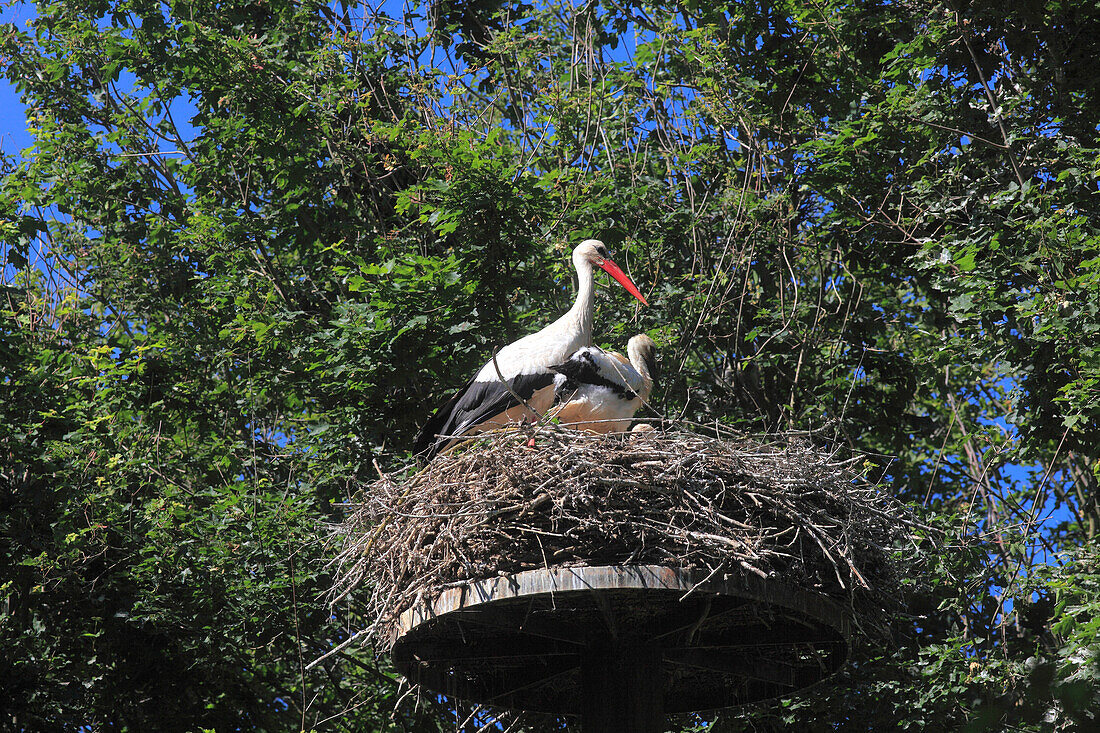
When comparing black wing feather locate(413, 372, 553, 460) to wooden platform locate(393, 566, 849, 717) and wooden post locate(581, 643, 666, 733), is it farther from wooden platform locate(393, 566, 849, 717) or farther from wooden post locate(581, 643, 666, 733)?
wooden post locate(581, 643, 666, 733)

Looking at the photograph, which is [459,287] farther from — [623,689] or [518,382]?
[623,689]

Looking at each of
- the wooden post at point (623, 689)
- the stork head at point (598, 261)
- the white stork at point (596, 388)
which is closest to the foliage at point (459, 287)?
the stork head at point (598, 261)

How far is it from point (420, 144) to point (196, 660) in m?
4.37

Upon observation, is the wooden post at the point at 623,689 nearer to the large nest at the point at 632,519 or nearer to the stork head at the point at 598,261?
the large nest at the point at 632,519

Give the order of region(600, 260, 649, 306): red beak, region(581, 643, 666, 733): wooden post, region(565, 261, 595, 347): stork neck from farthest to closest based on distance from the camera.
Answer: region(600, 260, 649, 306): red beak, region(565, 261, 595, 347): stork neck, region(581, 643, 666, 733): wooden post

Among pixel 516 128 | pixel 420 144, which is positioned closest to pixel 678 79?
pixel 516 128

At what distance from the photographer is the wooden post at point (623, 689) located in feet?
18.5

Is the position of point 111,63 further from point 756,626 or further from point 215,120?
point 756,626

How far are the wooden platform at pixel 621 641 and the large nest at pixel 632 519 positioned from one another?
0.11 metres

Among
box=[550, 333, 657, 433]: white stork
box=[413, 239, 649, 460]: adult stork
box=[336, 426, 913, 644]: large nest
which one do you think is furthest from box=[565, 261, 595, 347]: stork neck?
box=[336, 426, 913, 644]: large nest

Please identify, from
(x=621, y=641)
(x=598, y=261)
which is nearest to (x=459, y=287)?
(x=598, y=261)

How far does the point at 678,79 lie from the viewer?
1091 centimetres

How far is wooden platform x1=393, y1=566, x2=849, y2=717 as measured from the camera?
511cm

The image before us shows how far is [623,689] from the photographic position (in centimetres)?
574
